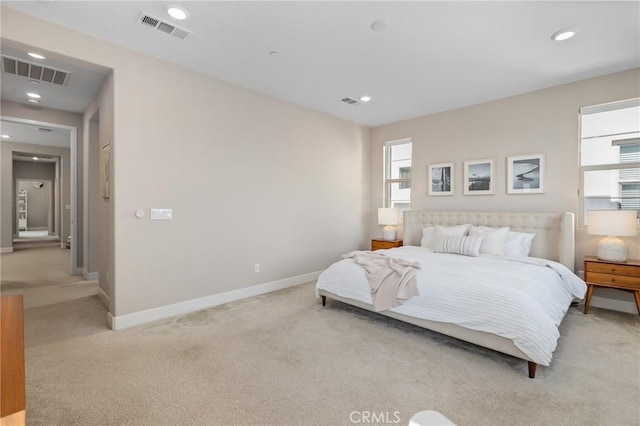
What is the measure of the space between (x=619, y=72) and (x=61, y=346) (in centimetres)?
689

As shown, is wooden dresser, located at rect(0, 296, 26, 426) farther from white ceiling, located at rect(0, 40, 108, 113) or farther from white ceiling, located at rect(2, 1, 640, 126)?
white ceiling, located at rect(0, 40, 108, 113)

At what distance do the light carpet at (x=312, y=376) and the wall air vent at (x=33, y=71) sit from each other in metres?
2.89

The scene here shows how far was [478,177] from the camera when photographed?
16.0 feet

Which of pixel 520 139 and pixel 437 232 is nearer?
pixel 520 139

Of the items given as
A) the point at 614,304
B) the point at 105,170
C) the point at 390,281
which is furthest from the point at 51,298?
the point at 614,304

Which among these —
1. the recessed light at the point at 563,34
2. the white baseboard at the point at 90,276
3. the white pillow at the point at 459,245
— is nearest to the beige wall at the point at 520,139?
the white pillow at the point at 459,245

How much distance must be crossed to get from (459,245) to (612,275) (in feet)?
5.30

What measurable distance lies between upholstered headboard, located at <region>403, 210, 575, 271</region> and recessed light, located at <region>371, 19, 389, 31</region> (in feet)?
10.6

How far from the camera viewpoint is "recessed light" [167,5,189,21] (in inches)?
101

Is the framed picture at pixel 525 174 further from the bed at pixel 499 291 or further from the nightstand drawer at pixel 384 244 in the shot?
the nightstand drawer at pixel 384 244

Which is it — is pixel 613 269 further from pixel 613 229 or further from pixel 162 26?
pixel 162 26

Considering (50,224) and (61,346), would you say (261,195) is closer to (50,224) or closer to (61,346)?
(61,346)

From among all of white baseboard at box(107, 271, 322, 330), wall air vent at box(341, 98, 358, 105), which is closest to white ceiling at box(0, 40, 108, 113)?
white baseboard at box(107, 271, 322, 330)

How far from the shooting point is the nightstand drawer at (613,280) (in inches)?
130
